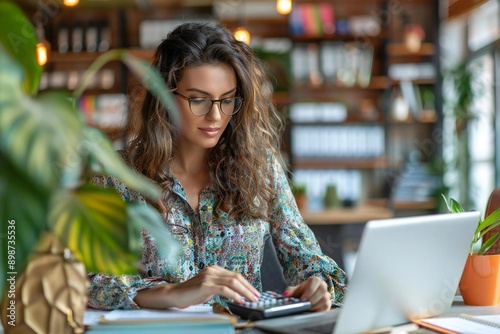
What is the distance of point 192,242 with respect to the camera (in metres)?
1.86

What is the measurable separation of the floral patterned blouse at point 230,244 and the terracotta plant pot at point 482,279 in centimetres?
30

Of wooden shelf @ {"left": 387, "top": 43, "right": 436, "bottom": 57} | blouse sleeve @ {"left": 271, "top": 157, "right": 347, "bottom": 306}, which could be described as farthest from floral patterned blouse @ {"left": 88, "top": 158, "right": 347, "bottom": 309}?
wooden shelf @ {"left": 387, "top": 43, "right": 436, "bottom": 57}

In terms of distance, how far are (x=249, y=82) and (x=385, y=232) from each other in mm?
863

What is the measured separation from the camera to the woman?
5.97ft

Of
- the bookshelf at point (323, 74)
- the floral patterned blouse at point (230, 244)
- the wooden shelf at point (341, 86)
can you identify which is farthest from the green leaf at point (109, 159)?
the wooden shelf at point (341, 86)

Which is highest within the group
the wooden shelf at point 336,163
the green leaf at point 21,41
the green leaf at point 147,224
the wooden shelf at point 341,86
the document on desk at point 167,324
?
the wooden shelf at point 341,86

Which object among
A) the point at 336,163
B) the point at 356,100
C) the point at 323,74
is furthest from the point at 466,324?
the point at 356,100

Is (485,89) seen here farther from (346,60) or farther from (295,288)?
(295,288)

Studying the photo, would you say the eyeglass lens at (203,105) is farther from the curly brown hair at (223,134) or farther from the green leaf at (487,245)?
the green leaf at (487,245)

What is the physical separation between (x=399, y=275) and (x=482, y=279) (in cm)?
42

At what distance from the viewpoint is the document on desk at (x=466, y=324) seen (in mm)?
1324

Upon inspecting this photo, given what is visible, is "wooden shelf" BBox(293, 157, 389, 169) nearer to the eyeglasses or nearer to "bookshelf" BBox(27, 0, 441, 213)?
"bookshelf" BBox(27, 0, 441, 213)

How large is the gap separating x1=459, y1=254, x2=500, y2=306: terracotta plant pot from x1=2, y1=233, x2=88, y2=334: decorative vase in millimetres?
906

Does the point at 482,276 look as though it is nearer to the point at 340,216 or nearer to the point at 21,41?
the point at 21,41
